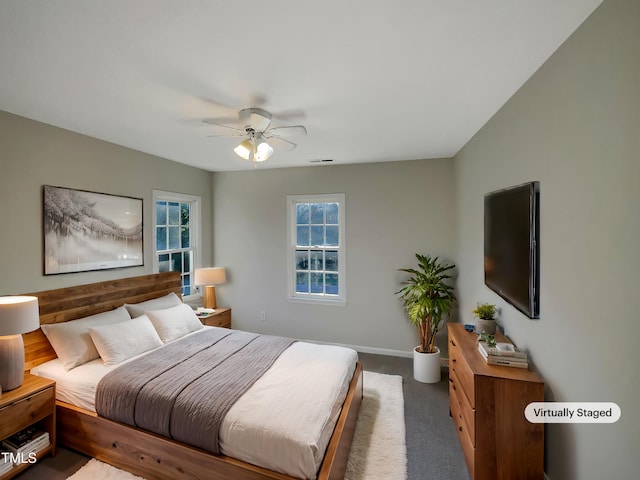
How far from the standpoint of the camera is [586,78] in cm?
128

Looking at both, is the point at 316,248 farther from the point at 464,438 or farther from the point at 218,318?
the point at 464,438

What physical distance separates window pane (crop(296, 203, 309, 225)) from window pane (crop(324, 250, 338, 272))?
61cm

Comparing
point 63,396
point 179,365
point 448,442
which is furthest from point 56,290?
point 448,442

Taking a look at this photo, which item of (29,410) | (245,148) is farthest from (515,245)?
(29,410)

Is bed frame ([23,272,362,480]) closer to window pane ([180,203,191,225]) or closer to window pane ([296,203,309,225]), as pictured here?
window pane ([180,203,191,225])

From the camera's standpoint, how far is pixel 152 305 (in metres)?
3.26

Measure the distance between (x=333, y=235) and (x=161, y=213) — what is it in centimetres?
245

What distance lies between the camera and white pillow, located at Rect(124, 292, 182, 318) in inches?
121

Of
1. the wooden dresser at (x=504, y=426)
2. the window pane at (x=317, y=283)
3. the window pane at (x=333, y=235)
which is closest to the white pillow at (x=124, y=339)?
the window pane at (x=317, y=283)

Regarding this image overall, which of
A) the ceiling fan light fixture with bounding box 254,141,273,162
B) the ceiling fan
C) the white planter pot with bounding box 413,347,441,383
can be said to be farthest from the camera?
the white planter pot with bounding box 413,347,441,383

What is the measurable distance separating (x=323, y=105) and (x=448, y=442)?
2889mm

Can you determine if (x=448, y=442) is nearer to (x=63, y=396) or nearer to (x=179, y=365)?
(x=179, y=365)

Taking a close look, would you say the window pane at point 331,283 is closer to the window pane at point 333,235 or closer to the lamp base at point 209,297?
the window pane at point 333,235

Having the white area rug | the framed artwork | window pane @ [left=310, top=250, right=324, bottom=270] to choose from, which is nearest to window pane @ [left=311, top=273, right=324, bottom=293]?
window pane @ [left=310, top=250, right=324, bottom=270]
